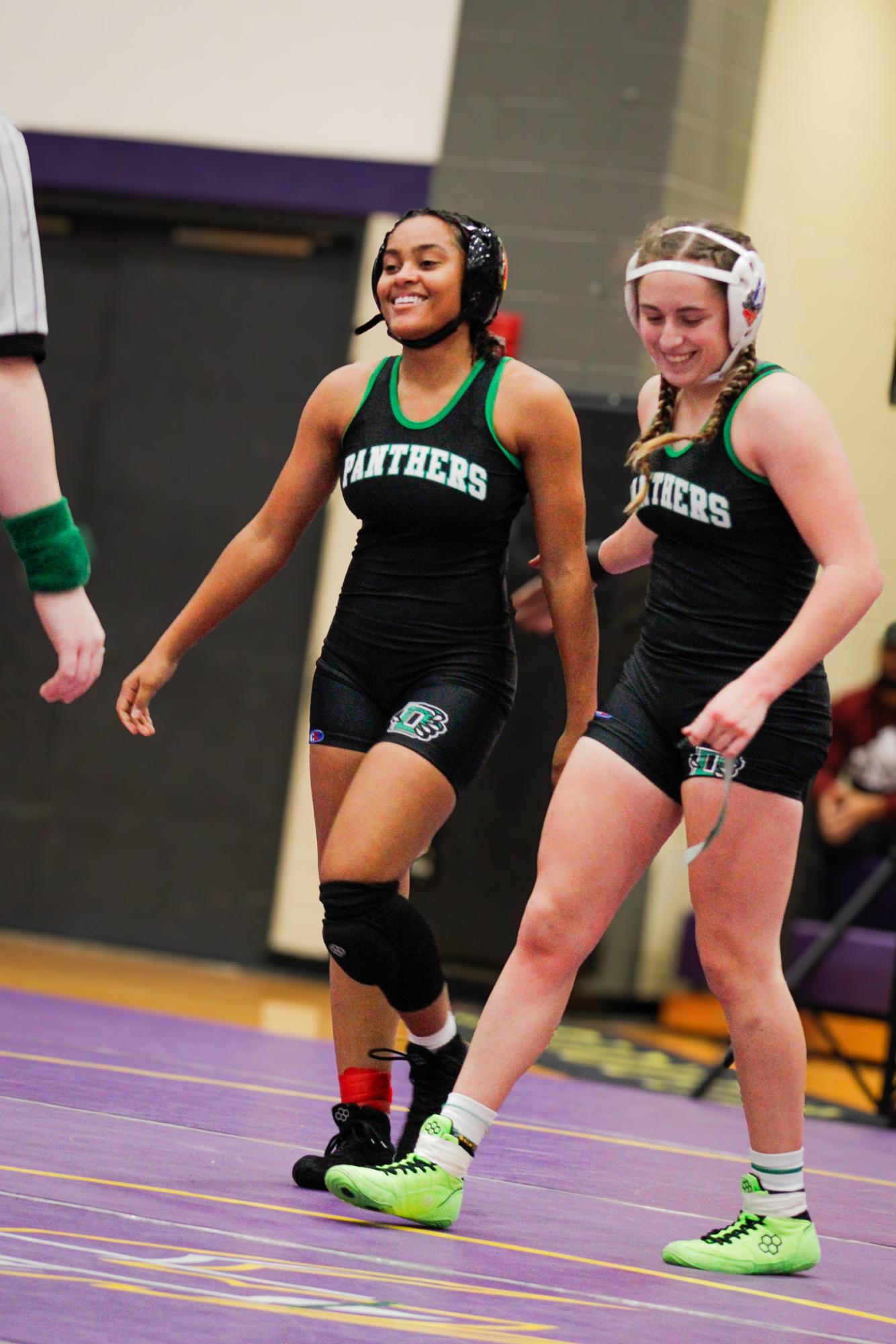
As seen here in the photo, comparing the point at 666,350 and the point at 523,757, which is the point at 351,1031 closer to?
the point at 666,350

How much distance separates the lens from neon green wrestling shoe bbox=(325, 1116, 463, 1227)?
9.65ft

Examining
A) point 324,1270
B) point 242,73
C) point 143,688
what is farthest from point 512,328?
point 324,1270

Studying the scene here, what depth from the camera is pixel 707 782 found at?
9.64 feet

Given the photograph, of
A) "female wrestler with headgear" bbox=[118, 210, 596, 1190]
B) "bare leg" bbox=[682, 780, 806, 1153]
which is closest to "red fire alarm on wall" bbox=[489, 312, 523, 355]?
"female wrestler with headgear" bbox=[118, 210, 596, 1190]

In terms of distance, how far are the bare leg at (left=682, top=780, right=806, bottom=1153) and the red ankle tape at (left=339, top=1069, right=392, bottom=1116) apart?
71 centimetres

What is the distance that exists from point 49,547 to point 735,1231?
5.62ft

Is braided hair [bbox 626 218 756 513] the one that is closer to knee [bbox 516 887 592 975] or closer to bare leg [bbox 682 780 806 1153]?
bare leg [bbox 682 780 806 1153]

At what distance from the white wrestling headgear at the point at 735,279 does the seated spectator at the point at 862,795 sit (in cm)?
423

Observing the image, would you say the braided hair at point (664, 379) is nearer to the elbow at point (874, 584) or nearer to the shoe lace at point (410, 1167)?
the elbow at point (874, 584)

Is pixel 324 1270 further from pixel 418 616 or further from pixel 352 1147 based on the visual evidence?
pixel 418 616

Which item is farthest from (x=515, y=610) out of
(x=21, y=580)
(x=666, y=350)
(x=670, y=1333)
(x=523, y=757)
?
(x=21, y=580)

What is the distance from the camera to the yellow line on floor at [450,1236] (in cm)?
285

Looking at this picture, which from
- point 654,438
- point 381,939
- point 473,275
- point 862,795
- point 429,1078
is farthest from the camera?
point 862,795

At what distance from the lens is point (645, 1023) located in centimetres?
760
